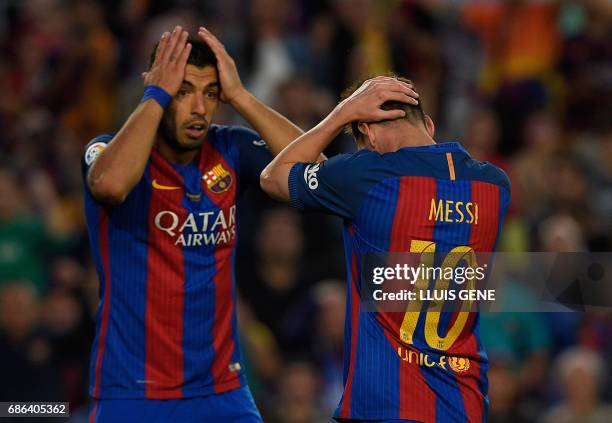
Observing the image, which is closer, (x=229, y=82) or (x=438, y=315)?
(x=438, y=315)

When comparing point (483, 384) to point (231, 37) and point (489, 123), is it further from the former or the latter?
point (231, 37)

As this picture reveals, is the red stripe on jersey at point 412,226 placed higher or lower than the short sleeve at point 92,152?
lower

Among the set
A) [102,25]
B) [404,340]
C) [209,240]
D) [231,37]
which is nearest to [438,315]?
[404,340]

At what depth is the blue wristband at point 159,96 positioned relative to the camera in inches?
221

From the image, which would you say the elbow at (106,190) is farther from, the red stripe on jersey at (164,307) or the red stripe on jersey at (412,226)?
the red stripe on jersey at (412,226)

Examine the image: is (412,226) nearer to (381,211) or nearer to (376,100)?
(381,211)

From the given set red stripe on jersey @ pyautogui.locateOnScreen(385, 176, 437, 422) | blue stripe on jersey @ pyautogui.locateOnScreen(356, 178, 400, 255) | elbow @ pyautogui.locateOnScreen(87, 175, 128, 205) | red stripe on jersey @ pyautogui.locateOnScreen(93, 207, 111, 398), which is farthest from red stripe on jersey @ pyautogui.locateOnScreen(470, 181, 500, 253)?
red stripe on jersey @ pyautogui.locateOnScreen(93, 207, 111, 398)

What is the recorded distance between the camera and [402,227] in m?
5.00

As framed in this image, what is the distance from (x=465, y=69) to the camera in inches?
477

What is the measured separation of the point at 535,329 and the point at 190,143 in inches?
175

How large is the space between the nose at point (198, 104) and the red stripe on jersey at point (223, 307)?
0.95ft

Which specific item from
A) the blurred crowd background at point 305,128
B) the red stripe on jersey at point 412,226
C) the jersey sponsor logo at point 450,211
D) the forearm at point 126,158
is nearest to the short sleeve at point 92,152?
the forearm at point 126,158

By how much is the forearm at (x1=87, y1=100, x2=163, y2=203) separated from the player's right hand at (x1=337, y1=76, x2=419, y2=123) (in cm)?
90

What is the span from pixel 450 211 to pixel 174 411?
1.60 m
